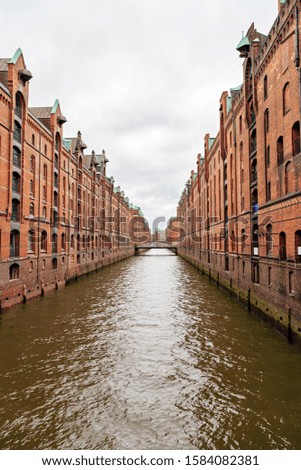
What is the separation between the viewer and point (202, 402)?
7523mm

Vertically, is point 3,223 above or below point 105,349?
above

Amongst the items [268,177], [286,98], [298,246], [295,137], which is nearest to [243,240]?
[268,177]

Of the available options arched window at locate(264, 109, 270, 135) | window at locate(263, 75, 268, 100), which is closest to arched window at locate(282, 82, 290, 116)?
arched window at locate(264, 109, 270, 135)

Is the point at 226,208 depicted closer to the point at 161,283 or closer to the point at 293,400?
the point at 161,283

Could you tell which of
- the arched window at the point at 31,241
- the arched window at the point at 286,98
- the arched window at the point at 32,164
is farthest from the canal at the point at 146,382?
the arched window at the point at 32,164

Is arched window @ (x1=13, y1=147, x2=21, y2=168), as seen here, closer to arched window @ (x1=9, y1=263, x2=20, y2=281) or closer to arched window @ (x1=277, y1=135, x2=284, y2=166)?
arched window @ (x1=9, y1=263, x2=20, y2=281)

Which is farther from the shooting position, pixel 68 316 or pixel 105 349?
pixel 68 316

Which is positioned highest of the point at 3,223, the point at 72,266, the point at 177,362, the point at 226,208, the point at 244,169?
the point at 244,169

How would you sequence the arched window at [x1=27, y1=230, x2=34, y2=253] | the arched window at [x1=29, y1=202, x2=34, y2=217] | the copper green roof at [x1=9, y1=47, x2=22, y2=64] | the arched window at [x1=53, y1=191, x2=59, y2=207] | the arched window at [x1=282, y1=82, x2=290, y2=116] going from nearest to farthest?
the arched window at [x1=282, y1=82, x2=290, y2=116], the copper green roof at [x1=9, y1=47, x2=22, y2=64], the arched window at [x1=27, y1=230, x2=34, y2=253], the arched window at [x1=29, y1=202, x2=34, y2=217], the arched window at [x1=53, y1=191, x2=59, y2=207]

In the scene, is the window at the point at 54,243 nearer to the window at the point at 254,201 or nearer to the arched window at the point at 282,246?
the window at the point at 254,201

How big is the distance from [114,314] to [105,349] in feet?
17.4

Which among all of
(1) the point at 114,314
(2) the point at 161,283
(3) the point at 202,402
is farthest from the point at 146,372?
(2) the point at 161,283

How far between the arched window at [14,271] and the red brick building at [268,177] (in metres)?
16.1

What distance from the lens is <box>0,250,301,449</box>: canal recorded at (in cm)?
621
